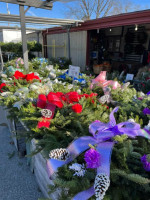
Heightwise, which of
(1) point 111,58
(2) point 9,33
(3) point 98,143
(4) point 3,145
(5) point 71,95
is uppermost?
(2) point 9,33

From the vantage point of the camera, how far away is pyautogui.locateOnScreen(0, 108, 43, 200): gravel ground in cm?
189

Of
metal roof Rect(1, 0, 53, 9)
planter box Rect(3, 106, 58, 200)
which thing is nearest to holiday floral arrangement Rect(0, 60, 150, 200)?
planter box Rect(3, 106, 58, 200)

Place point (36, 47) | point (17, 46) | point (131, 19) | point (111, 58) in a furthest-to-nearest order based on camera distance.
A: 1. point (17, 46)
2. point (36, 47)
3. point (111, 58)
4. point (131, 19)

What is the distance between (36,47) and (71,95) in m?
14.6

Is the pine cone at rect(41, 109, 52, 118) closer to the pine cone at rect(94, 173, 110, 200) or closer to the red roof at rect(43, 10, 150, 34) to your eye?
the pine cone at rect(94, 173, 110, 200)

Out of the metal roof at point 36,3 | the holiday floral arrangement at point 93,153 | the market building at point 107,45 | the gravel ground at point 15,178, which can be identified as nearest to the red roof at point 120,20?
the market building at point 107,45

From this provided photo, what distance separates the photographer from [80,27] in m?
8.12

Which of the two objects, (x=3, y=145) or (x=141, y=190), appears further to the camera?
(x=3, y=145)

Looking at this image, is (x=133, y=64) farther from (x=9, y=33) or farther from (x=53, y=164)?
(x=9, y=33)

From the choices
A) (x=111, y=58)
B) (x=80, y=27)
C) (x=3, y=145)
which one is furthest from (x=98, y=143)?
(x=111, y=58)

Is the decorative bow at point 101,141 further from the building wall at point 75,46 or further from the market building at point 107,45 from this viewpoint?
the building wall at point 75,46

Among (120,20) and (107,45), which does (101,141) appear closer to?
(120,20)

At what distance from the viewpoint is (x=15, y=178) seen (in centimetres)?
212

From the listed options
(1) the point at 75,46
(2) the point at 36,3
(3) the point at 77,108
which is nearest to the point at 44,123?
(3) the point at 77,108
